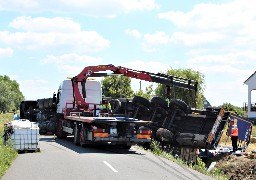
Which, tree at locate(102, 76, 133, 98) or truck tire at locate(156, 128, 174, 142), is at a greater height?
tree at locate(102, 76, 133, 98)

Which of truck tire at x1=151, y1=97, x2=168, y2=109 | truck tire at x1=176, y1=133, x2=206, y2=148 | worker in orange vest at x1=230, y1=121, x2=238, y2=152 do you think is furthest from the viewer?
truck tire at x1=151, y1=97, x2=168, y2=109

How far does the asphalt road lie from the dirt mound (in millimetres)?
4109

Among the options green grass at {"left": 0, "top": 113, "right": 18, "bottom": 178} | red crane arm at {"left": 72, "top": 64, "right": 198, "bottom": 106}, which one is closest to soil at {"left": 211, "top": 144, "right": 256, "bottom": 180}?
red crane arm at {"left": 72, "top": 64, "right": 198, "bottom": 106}

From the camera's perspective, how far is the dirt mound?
20281 millimetres

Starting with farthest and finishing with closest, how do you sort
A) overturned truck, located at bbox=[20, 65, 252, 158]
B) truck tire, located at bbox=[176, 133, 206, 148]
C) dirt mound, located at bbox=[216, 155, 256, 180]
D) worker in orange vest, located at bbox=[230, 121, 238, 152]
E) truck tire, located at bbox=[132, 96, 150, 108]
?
truck tire, located at bbox=[132, 96, 150, 108] → worker in orange vest, located at bbox=[230, 121, 238, 152] → truck tire, located at bbox=[176, 133, 206, 148] → overturned truck, located at bbox=[20, 65, 252, 158] → dirt mound, located at bbox=[216, 155, 256, 180]

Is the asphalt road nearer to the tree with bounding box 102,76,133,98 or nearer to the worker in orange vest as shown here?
the worker in orange vest

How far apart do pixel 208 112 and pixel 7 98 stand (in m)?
128

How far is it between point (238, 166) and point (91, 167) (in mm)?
8592

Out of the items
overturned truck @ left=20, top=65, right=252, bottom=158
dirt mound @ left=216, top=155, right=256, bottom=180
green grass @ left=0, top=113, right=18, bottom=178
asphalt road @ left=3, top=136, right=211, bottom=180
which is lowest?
dirt mound @ left=216, top=155, right=256, bottom=180

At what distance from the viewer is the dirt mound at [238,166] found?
20.3 meters

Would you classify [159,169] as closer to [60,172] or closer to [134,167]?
[134,167]

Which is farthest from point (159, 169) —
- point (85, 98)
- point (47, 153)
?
point (85, 98)

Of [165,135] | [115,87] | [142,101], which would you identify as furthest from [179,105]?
[115,87]

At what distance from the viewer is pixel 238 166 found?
21.1 metres
